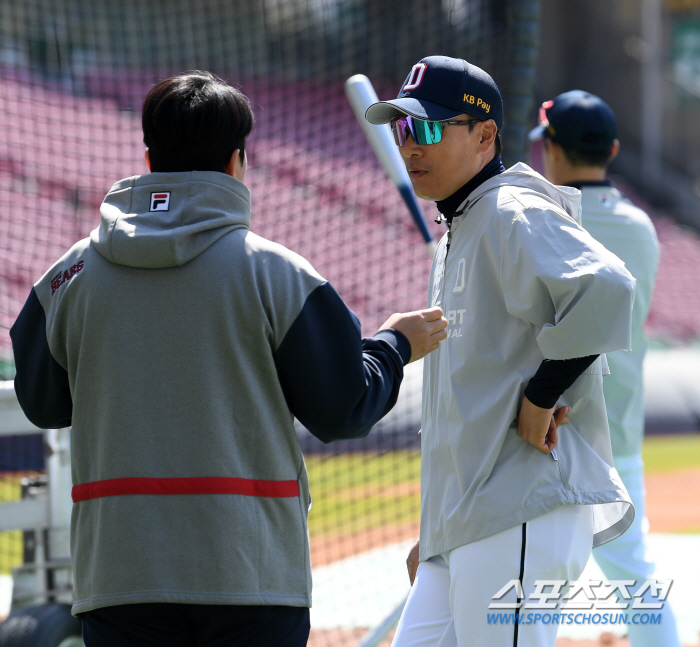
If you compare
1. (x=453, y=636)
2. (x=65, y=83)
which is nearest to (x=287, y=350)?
(x=453, y=636)

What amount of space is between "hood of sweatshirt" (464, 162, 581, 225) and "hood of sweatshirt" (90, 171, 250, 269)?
54 centimetres

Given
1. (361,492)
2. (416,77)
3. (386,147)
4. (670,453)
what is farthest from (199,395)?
(670,453)

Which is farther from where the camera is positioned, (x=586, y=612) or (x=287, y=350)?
(x=586, y=612)

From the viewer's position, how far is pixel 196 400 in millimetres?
1418

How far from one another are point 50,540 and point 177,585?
5.50 ft

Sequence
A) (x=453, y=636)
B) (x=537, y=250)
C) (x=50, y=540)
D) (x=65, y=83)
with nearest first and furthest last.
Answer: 1. (x=537, y=250)
2. (x=453, y=636)
3. (x=50, y=540)
4. (x=65, y=83)

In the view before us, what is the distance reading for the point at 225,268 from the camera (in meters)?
1.43

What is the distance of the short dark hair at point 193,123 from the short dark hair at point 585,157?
4.94 ft

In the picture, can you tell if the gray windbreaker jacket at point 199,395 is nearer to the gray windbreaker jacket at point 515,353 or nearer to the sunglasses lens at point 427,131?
the gray windbreaker jacket at point 515,353

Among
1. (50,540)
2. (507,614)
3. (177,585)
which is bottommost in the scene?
(50,540)

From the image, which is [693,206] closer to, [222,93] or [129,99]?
[129,99]

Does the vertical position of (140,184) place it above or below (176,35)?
below

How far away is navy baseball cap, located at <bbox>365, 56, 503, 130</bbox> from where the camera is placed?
1828 mm

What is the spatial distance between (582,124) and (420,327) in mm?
1377
